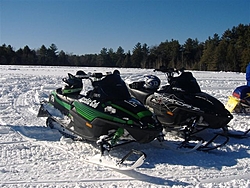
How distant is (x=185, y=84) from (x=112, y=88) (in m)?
1.55

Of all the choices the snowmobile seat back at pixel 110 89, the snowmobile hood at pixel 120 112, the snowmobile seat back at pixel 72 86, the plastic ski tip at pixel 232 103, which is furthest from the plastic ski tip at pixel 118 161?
the plastic ski tip at pixel 232 103

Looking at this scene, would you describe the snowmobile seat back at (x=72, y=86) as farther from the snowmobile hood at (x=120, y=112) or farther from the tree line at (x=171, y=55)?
the tree line at (x=171, y=55)

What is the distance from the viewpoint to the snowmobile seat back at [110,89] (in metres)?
4.32

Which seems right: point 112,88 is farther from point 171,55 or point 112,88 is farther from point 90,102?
point 171,55

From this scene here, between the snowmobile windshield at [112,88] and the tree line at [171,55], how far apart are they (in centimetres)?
3711

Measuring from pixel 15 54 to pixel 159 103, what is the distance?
157 ft

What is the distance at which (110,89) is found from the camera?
437 centimetres

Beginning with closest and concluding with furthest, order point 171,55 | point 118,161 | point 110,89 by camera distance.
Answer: point 118,161, point 110,89, point 171,55

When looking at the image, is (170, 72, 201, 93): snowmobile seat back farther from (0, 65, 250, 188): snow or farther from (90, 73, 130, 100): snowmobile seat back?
(90, 73, 130, 100): snowmobile seat back

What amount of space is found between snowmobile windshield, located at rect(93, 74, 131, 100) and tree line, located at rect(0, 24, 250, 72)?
3711 centimetres

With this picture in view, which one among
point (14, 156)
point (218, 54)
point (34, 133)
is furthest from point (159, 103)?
point (218, 54)

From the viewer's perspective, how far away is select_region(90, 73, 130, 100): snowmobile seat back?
4.32 metres

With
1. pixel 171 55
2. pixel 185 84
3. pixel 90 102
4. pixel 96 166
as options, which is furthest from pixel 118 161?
pixel 171 55

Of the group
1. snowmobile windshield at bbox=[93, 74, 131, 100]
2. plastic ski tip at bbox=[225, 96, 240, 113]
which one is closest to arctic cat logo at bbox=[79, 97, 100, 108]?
snowmobile windshield at bbox=[93, 74, 131, 100]
